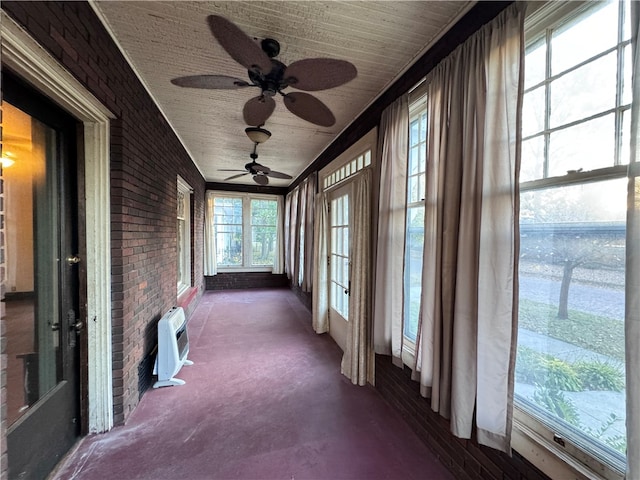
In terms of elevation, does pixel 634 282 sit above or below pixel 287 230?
below

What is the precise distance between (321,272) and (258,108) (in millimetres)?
2229

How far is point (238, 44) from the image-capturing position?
1.32m

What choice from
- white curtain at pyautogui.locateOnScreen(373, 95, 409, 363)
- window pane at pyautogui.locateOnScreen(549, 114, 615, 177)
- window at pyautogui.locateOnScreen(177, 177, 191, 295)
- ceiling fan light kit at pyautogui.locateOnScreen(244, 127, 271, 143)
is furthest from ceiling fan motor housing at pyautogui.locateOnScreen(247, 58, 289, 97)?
window at pyautogui.locateOnScreen(177, 177, 191, 295)

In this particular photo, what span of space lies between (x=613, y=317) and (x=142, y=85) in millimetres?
3341

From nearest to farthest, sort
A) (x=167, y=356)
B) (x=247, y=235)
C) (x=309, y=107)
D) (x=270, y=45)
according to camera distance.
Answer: (x=270, y=45), (x=309, y=107), (x=167, y=356), (x=247, y=235)

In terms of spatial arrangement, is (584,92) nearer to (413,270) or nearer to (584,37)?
(584,37)

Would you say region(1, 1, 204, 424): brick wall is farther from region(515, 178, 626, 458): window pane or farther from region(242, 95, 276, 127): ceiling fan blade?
region(515, 178, 626, 458): window pane

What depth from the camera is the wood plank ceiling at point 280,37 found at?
145 cm

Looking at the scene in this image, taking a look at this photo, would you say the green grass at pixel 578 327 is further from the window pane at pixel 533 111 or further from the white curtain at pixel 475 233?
the window pane at pixel 533 111

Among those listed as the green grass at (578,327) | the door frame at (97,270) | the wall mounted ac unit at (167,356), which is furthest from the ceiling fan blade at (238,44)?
the wall mounted ac unit at (167,356)

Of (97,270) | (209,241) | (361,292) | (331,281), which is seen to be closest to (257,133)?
(97,270)

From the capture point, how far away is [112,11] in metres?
1.49

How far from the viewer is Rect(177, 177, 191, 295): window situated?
14.4ft

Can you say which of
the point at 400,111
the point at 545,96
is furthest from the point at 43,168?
the point at 545,96
